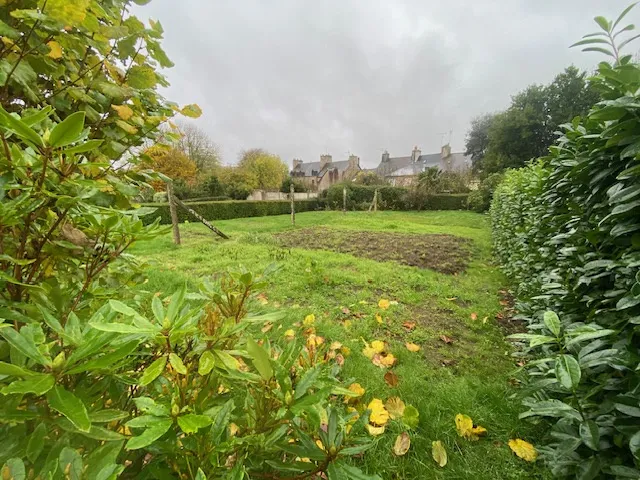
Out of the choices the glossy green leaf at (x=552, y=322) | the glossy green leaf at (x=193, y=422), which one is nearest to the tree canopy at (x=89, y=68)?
the glossy green leaf at (x=193, y=422)

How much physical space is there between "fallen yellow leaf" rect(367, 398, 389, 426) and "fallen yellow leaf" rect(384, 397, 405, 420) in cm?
6

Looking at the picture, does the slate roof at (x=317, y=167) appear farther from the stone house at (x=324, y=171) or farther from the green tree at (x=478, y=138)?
the green tree at (x=478, y=138)

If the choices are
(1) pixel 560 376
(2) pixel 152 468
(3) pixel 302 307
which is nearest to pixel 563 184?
(1) pixel 560 376

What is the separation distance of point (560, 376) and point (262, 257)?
571 cm

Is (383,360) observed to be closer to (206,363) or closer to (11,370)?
(206,363)

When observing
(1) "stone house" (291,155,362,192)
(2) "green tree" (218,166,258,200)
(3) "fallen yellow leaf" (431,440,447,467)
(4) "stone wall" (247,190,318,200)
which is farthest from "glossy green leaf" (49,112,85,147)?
(1) "stone house" (291,155,362,192)

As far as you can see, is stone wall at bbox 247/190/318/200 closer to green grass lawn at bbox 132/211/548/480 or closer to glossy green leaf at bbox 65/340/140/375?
green grass lawn at bbox 132/211/548/480

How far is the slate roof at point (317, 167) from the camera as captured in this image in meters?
57.9

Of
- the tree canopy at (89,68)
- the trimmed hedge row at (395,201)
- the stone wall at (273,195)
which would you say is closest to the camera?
the tree canopy at (89,68)

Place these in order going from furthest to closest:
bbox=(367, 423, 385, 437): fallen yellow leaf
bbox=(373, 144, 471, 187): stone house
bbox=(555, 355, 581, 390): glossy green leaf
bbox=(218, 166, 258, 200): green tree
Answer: bbox=(373, 144, 471, 187): stone house → bbox=(218, 166, 258, 200): green tree → bbox=(367, 423, 385, 437): fallen yellow leaf → bbox=(555, 355, 581, 390): glossy green leaf

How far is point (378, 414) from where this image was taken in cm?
193

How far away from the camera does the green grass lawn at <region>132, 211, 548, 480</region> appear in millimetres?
1736

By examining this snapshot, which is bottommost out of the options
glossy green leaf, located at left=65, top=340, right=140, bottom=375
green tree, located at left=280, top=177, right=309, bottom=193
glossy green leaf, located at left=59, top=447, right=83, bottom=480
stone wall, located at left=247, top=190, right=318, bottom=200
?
glossy green leaf, located at left=59, top=447, right=83, bottom=480

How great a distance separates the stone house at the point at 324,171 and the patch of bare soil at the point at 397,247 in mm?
41943
